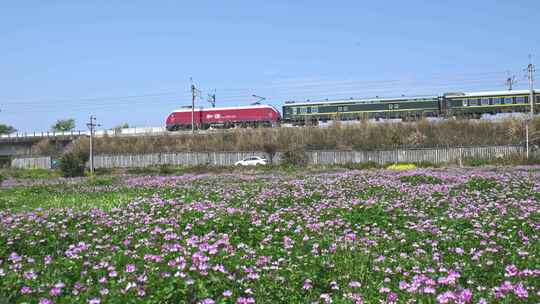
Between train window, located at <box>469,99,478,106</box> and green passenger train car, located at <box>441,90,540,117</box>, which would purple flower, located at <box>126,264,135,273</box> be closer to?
green passenger train car, located at <box>441,90,540,117</box>

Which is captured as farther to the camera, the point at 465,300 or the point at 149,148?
the point at 149,148

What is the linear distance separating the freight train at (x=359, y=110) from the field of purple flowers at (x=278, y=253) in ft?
164

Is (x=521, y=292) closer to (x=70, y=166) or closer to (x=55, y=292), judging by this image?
(x=55, y=292)

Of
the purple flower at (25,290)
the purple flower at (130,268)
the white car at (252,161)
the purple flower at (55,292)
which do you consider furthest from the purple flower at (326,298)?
the white car at (252,161)

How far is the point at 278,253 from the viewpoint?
6738 mm

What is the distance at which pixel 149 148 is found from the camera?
198 ft

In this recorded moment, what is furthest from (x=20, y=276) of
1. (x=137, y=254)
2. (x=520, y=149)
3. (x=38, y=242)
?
(x=520, y=149)

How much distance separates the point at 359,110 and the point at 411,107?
677cm

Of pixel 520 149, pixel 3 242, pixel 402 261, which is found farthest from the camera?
pixel 520 149

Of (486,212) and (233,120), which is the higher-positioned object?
(233,120)

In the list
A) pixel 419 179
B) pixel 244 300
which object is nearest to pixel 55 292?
pixel 244 300

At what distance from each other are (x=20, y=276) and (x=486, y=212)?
28.1 ft

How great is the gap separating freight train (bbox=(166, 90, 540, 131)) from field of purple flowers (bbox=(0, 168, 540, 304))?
1964 inches

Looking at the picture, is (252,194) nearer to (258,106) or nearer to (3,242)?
(3,242)
